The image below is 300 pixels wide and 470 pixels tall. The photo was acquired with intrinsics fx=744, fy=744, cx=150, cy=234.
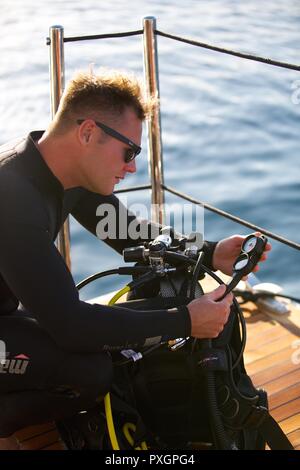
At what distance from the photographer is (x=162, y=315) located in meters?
1.87

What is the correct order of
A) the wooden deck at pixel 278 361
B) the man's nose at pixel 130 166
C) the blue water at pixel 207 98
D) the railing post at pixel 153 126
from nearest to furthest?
the man's nose at pixel 130 166 → the wooden deck at pixel 278 361 → the railing post at pixel 153 126 → the blue water at pixel 207 98

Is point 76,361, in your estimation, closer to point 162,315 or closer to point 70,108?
point 162,315

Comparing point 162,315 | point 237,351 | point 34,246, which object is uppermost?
point 34,246

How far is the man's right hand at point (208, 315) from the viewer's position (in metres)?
1.85

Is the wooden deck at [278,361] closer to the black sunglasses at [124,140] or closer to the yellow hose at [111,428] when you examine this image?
the yellow hose at [111,428]

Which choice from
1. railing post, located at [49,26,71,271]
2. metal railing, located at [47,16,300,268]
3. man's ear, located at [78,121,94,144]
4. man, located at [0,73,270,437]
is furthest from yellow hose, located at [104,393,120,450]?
railing post, located at [49,26,71,271]

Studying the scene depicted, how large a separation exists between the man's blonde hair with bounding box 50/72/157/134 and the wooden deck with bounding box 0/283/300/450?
3.07 ft

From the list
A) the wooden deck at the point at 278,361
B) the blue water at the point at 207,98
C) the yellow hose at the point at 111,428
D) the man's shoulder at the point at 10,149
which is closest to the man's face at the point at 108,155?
the man's shoulder at the point at 10,149

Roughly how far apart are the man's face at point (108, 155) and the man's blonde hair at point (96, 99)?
0.09 ft

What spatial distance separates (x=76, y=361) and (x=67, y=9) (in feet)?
30.8

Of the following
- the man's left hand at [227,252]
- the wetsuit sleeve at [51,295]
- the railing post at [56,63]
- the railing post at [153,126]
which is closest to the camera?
the wetsuit sleeve at [51,295]

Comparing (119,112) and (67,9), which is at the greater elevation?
(67,9)

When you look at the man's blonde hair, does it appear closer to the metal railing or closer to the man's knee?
the metal railing
